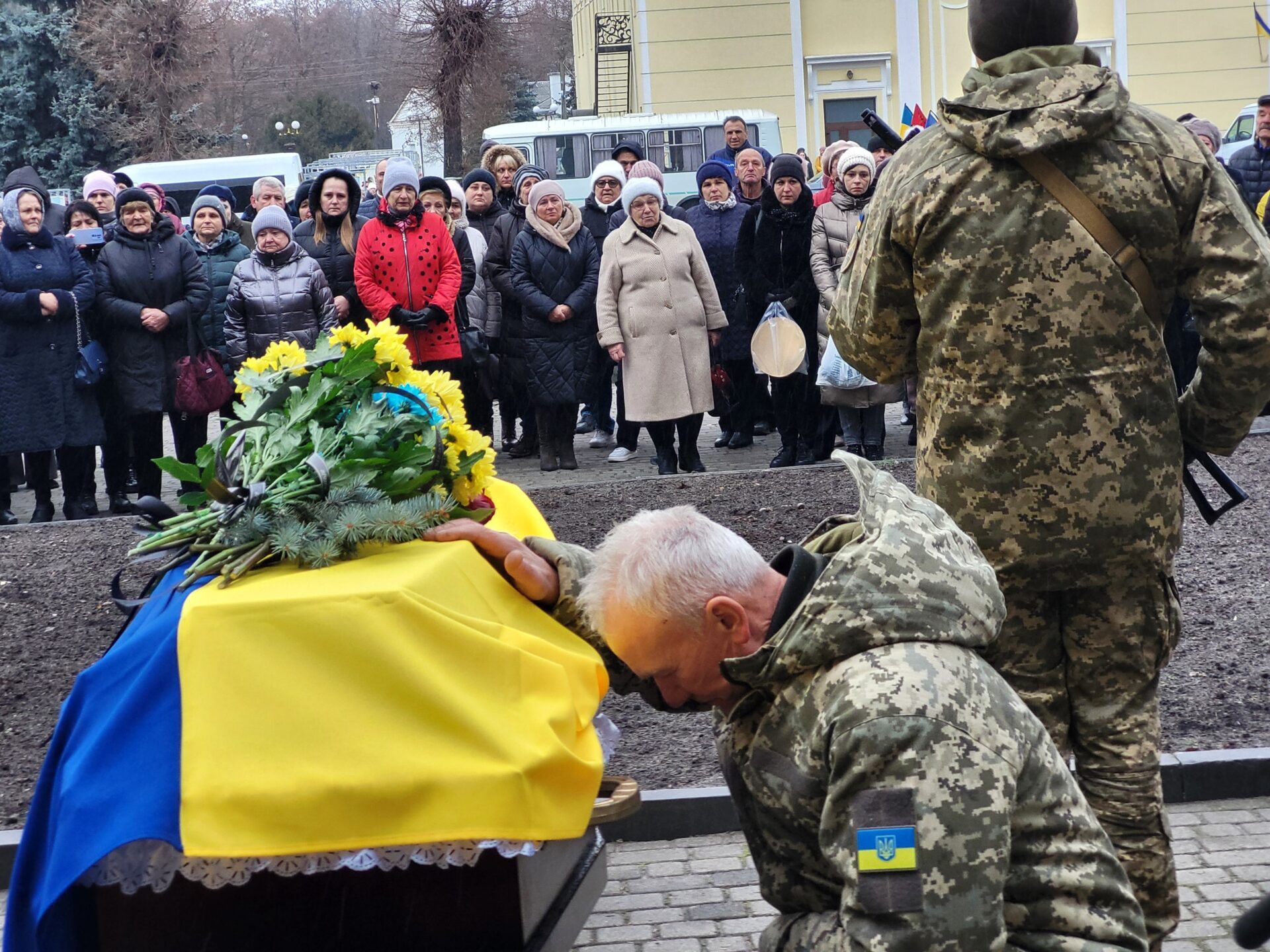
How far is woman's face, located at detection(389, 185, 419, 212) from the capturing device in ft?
30.7

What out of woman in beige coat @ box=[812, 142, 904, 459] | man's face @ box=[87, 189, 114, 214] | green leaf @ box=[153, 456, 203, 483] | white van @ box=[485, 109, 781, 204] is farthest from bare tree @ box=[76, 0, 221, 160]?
green leaf @ box=[153, 456, 203, 483]

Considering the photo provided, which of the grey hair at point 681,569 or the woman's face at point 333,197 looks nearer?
the grey hair at point 681,569

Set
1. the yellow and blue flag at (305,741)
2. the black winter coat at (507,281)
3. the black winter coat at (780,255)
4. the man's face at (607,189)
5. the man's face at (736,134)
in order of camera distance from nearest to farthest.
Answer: the yellow and blue flag at (305,741) < the black winter coat at (780,255) < the black winter coat at (507,281) < the man's face at (607,189) < the man's face at (736,134)

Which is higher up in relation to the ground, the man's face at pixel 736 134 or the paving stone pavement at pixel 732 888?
the man's face at pixel 736 134

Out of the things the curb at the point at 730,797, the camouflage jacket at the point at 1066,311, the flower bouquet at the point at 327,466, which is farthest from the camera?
the curb at the point at 730,797

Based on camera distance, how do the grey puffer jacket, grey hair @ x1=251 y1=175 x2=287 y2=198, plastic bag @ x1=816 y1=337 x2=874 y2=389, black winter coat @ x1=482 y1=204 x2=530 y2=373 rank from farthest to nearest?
grey hair @ x1=251 y1=175 x2=287 y2=198, black winter coat @ x1=482 y1=204 x2=530 y2=373, plastic bag @ x1=816 y1=337 x2=874 y2=389, the grey puffer jacket

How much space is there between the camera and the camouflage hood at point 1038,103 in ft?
9.75

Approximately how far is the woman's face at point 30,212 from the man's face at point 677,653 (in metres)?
8.01

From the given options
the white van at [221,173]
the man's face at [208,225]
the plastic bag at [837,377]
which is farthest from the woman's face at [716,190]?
the white van at [221,173]

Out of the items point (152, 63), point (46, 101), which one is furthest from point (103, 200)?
point (152, 63)

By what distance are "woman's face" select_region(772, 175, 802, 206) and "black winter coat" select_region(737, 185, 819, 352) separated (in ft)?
0.08

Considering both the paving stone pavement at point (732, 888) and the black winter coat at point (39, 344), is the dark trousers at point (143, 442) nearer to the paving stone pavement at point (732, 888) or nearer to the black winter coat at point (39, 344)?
the black winter coat at point (39, 344)

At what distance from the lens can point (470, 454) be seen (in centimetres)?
319

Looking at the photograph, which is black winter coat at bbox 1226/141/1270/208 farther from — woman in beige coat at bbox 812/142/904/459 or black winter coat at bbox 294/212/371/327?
black winter coat at bbox 294/212/371/327
